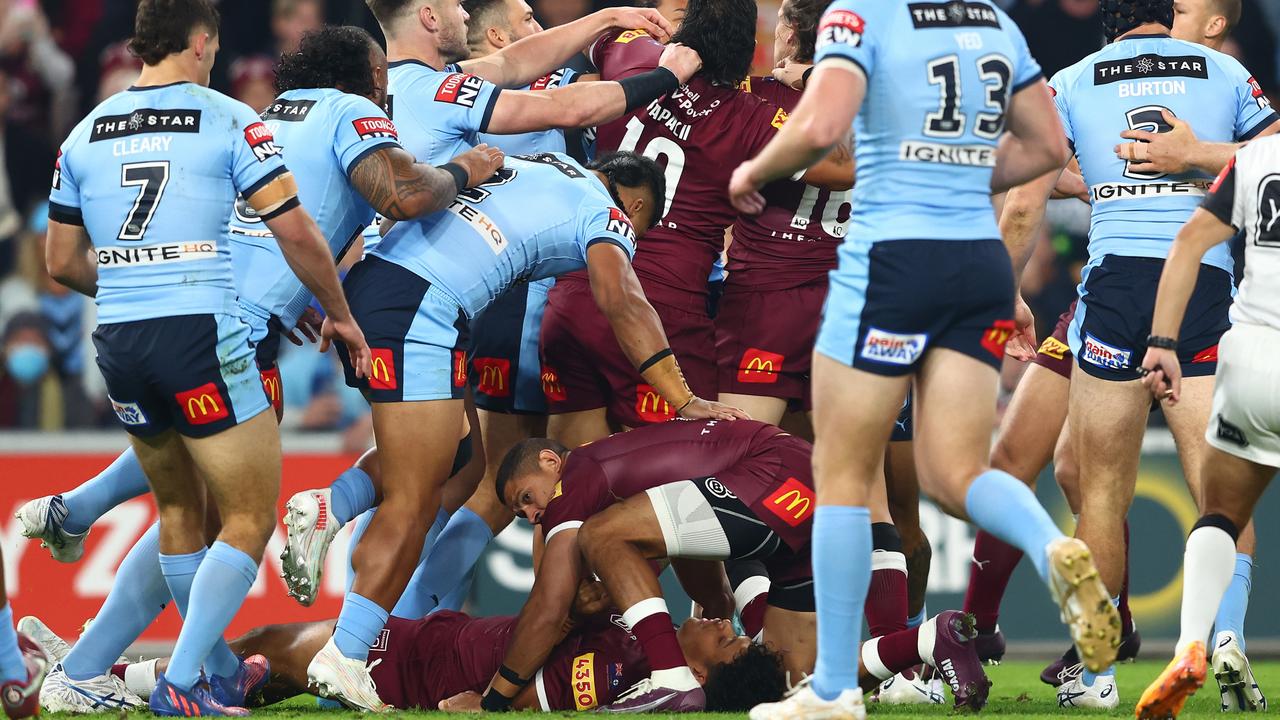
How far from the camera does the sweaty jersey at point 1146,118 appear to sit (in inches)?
248

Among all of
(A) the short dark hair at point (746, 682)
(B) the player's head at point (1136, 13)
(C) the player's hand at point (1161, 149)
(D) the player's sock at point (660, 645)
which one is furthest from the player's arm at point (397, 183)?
(B) the player's head at point (1136, 13)

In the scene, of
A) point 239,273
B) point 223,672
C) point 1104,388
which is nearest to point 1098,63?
point 1104,388

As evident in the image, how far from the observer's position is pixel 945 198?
15.0 feet

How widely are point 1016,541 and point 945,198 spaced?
3.39 feet

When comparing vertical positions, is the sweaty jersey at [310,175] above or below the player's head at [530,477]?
above

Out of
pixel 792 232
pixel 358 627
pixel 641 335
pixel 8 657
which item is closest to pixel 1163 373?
pixel 641 335

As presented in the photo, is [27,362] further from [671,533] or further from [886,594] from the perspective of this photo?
[886,594]

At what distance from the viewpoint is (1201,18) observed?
7020 millimetres

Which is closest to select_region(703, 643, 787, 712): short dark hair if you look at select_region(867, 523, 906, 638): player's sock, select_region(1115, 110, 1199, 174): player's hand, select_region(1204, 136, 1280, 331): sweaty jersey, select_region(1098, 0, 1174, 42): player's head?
select_region(867, 523, 906, 638): player's sock

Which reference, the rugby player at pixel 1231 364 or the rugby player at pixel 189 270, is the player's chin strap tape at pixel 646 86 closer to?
the rugby player at pixel 189 270

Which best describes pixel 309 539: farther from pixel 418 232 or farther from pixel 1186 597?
pixel 1186 597

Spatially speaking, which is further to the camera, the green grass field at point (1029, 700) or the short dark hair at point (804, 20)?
the short dark hair at point (804, 20)

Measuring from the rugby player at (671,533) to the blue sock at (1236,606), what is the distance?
105cm

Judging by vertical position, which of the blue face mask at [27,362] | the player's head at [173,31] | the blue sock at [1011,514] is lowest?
the blue face mask at [27,362]
